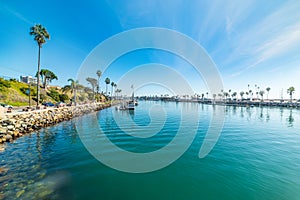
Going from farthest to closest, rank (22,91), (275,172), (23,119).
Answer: (22,91)
(23,119)
(275,172)

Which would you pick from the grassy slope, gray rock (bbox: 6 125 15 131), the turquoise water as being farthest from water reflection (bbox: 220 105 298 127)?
the grassy slope

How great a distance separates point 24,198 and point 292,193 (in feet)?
42.2

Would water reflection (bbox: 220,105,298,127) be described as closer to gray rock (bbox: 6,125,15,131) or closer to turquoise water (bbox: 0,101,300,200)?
turquoise water (bbox: 0,101,300,200)

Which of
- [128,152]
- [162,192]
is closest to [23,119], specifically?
[128,152]

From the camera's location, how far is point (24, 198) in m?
6.09

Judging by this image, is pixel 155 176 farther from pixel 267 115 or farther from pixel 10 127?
pixel 267 115

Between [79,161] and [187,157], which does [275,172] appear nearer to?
[187,157]

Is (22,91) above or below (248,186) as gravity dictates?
above

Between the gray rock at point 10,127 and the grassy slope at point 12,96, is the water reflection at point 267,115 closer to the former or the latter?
the gray rock at point 10,127

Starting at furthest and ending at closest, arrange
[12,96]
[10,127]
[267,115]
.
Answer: [267,115] < [12,96] < [10,127]

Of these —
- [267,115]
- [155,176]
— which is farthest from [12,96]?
[267,115]

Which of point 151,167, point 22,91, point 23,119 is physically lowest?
point 151,167

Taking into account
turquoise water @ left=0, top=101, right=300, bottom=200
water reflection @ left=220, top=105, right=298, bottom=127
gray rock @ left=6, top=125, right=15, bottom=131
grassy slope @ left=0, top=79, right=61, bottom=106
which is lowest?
turquoise water @ left=0, top=101, right=300, bottom=200

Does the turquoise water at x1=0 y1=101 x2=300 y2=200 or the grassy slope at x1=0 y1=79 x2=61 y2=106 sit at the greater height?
the grassy slope at x1=0 y1=79 x2=61 y2=106
